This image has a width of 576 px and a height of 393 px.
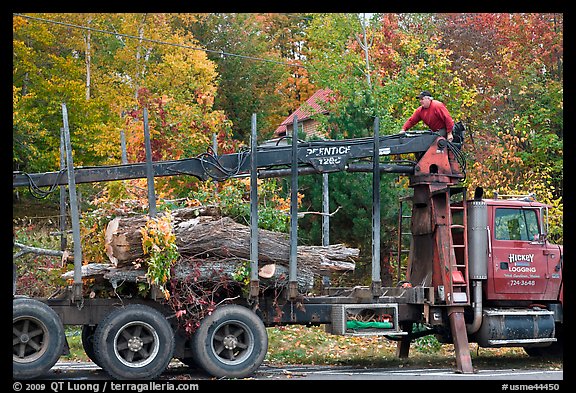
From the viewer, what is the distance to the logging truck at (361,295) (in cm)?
1278

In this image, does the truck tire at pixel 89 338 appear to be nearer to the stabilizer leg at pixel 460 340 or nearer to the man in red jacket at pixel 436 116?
the stabilizer leg at pixel 460 340

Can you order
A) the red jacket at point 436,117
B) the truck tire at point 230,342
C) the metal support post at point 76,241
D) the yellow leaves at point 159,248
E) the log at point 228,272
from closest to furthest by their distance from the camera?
the metal support post at point 76,241, the yellow leaves at point 159,248, the truck tire at point 230,342, the log at point 228,272, the red jacket at point 436,117

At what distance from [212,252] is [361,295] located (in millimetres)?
2576

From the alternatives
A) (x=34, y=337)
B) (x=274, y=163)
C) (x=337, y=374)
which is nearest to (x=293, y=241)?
(x=274, y=163)

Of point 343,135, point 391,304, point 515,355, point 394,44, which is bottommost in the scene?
point 515,355

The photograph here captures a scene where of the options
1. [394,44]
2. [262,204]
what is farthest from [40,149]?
[262,204]

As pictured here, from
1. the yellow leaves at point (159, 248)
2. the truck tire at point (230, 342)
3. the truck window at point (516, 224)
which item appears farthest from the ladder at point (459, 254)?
the yellow leaves at point (159, 248)

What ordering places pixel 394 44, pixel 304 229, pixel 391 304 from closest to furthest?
pixel 391 304
pixel 304 229
pixel 394 44

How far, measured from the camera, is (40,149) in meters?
33.3

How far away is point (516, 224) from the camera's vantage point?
50.3ft

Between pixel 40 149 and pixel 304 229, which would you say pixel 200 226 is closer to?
pixel 304 229

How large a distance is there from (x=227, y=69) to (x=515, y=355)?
92.2 ft

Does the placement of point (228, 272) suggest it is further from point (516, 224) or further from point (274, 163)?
point (516, 224)

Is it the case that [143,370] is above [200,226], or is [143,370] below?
below
